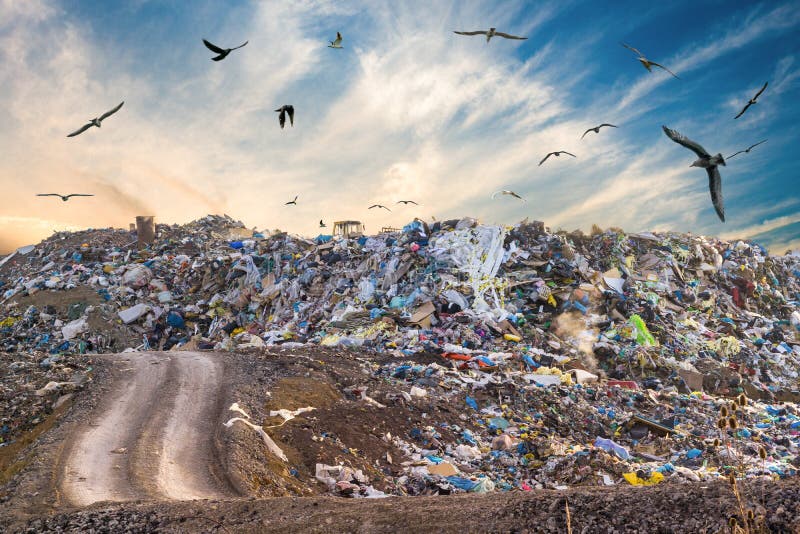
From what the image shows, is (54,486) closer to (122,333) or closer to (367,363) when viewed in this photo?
(367,363)

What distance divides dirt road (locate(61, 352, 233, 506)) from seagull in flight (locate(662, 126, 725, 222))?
5.58m

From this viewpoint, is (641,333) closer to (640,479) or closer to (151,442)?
(640,479)

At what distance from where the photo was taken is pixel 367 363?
9773 mm

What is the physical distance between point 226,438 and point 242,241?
48.9ft

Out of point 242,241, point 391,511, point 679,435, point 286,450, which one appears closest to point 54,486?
→ point 286,450

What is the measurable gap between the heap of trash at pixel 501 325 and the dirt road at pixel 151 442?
1666 mm

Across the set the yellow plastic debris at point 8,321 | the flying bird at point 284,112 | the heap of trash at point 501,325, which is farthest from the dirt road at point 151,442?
the yellow plastic debris at point 8,321

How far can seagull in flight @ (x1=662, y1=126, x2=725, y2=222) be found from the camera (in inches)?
176

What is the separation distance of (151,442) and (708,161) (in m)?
7.11

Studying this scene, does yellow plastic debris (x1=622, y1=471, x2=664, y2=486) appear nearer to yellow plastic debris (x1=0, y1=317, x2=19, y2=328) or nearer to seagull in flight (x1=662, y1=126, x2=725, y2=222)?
seagull in flight (x1=662, y1=126, x2=725, y2=222)

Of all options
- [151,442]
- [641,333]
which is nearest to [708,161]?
[151,442]

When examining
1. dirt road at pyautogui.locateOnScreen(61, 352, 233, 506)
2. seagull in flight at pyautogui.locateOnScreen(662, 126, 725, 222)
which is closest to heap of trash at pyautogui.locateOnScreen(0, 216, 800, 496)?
dirt road at pyautogui.locateOnScreen(61, 352, 233, 506)

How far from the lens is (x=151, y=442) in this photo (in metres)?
6.00

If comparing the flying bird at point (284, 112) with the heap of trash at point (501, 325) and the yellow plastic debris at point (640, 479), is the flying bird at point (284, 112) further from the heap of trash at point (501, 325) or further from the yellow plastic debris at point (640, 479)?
the yellow plastic debris at point (640, 479)
